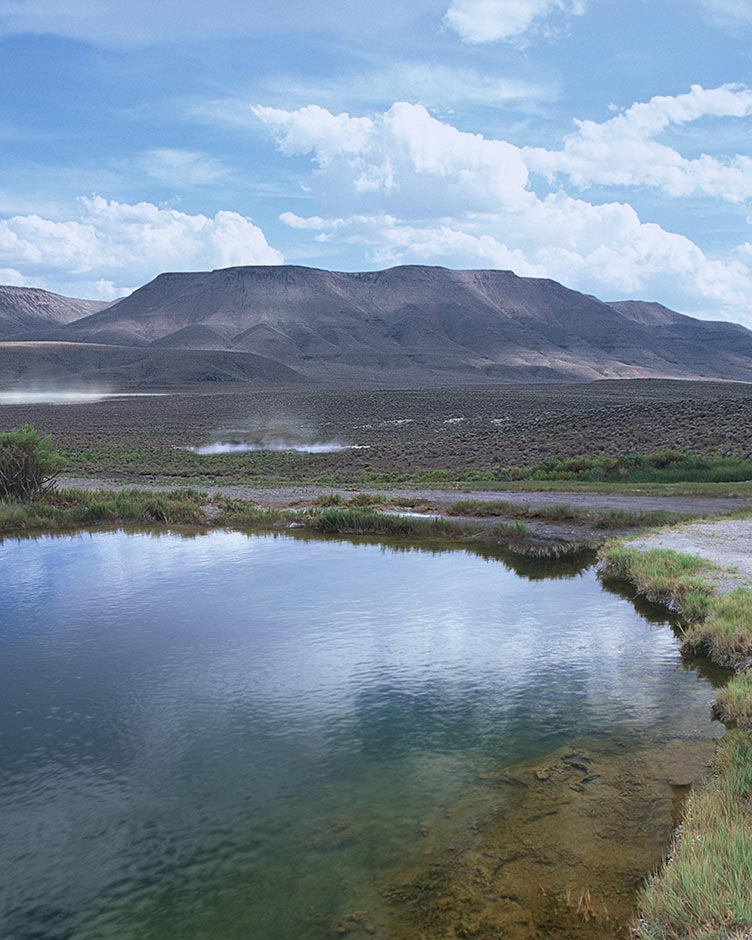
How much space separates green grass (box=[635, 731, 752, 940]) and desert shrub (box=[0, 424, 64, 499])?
2003 cm

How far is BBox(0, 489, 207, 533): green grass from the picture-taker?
19.9 meters

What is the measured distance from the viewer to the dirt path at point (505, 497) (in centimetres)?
2031

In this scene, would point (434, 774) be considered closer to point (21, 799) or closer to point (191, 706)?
point (191, 706)

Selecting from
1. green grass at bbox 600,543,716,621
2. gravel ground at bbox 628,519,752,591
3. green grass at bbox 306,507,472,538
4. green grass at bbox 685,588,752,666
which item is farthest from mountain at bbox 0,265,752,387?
green grass at bbox 685,588,752,666

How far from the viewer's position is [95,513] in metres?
20.6

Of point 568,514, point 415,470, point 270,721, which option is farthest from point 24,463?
point 270,721

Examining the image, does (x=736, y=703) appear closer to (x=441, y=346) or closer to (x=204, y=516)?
(x=204, y=516)

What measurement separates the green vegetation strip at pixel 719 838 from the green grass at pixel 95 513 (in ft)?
44.3

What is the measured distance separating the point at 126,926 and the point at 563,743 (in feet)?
13.5

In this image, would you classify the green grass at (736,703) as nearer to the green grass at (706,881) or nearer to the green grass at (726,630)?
the green grass at (726,630)

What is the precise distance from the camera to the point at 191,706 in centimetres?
856

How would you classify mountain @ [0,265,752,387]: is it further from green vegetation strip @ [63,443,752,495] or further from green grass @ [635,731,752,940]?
green grass @ [635,731,752,940]

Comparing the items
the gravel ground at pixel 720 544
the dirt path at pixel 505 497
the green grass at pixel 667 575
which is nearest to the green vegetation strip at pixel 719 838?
the green grass at pixel 667 575

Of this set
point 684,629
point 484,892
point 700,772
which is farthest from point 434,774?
point 684,629
